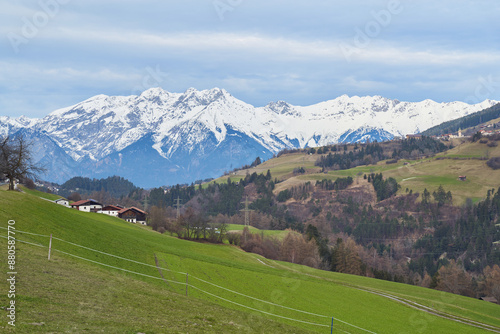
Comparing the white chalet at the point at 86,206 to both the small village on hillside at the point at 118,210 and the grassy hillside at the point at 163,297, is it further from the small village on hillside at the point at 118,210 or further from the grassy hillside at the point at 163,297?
the grassy hillside at the point at 163,297

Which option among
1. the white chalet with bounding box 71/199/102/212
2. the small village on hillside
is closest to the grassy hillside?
the small village on hillside

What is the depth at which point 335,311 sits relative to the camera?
164 feet

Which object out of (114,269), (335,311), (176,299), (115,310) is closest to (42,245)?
(114,269)

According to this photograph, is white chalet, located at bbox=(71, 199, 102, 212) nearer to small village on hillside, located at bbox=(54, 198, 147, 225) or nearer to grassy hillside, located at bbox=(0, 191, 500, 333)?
small village on hillside, located at bbox=(54, 198, 147, 225)

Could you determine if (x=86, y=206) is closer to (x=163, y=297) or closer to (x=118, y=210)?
(x=118, y=210)

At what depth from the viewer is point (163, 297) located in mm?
34406

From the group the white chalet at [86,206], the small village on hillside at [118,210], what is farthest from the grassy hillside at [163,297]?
the white chalet at [86,206]

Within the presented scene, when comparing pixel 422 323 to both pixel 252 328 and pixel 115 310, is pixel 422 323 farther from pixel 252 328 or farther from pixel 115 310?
pixel 115 310

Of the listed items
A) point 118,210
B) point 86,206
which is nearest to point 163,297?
point 86,206

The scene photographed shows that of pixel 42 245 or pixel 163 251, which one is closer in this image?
pixel 42 245

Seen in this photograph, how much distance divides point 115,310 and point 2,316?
684 cm

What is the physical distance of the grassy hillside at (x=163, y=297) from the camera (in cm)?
2580

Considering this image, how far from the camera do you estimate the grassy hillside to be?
25.8m

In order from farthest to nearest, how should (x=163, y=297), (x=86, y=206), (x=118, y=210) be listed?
(x=118, y=210)
(x=86, y=206)
(x=163, y=297)
